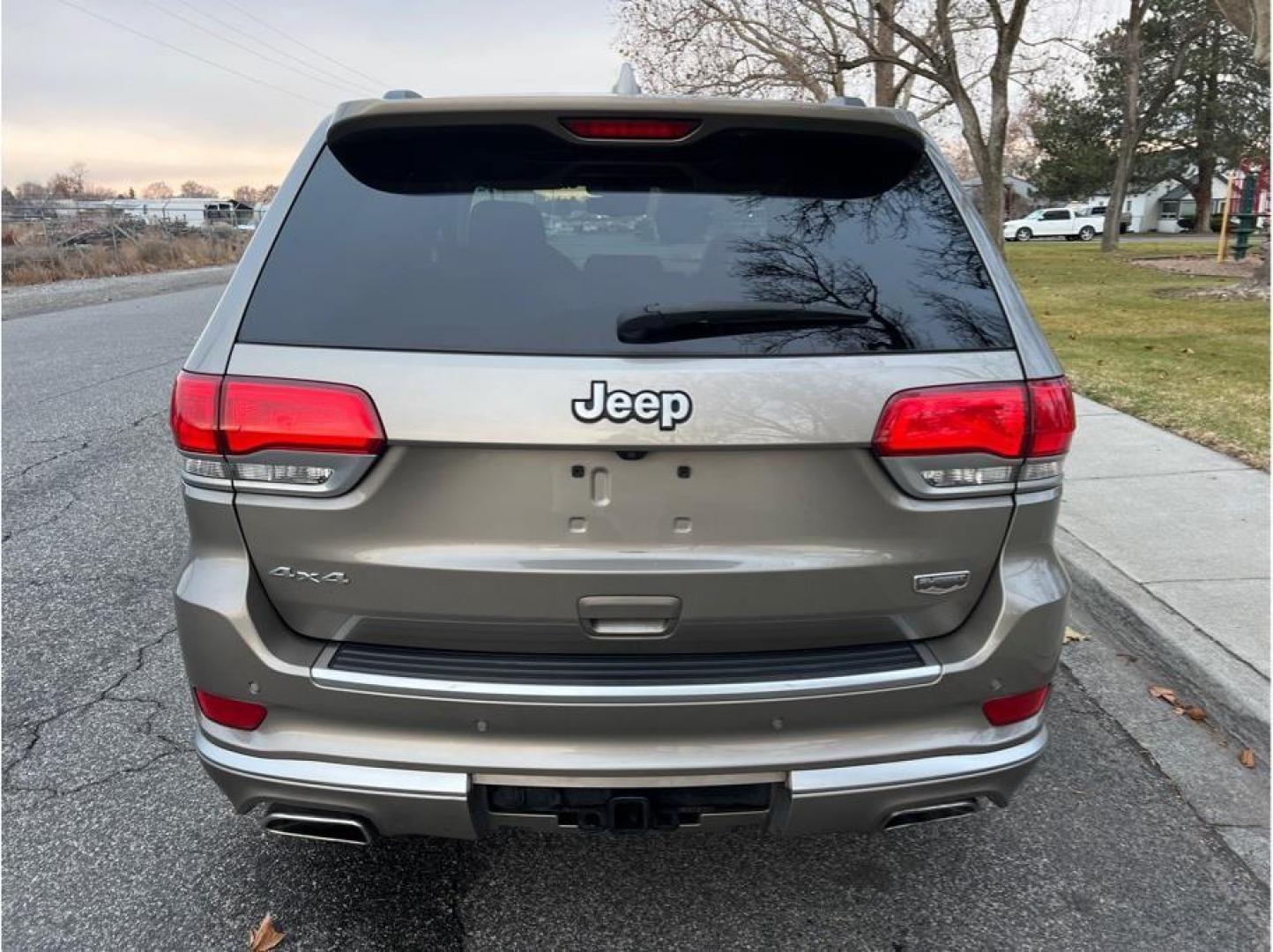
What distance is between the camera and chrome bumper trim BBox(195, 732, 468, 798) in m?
1.92

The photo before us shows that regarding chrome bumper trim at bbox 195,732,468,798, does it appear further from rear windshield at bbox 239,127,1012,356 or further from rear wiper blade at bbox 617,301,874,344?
rear wiper blade at bbox 617,301,874,344

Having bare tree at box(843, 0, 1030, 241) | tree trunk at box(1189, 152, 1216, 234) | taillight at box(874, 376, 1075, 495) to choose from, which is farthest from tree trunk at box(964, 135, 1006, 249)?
tree trunk at box(1189, 152, 1216, 234)

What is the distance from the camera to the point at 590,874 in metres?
2.60

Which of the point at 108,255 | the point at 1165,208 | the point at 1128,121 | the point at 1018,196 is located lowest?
the point at 1165,208

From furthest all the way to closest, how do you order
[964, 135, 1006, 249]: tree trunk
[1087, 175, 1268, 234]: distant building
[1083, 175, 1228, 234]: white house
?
[1083, 175, 1228, 234]: white house
[1087, 175, 1268, 234]: distant building
[964, 135, 1006, 249]: tree trunk

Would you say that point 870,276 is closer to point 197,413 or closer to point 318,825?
point 197,413

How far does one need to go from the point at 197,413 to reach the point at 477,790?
3.23ft

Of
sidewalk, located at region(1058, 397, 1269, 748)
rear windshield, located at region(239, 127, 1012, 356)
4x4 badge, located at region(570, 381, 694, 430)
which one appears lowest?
sidewalk, located at region(1058, 397, 1269, 748)

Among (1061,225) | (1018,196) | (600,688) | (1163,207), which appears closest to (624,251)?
(600,688)

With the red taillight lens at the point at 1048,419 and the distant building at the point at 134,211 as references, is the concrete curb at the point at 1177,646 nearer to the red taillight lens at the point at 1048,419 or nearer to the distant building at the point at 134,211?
the red taillight lens at the point at 1048,419

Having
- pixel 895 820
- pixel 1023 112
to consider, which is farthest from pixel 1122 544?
pixel 1023 112

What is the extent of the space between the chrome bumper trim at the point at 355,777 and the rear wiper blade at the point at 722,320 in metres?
0.99

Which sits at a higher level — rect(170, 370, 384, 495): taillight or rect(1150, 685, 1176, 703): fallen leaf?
rect(170, 370, 384, 495): taillight

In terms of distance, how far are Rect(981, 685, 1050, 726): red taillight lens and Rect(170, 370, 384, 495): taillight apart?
1445mm
